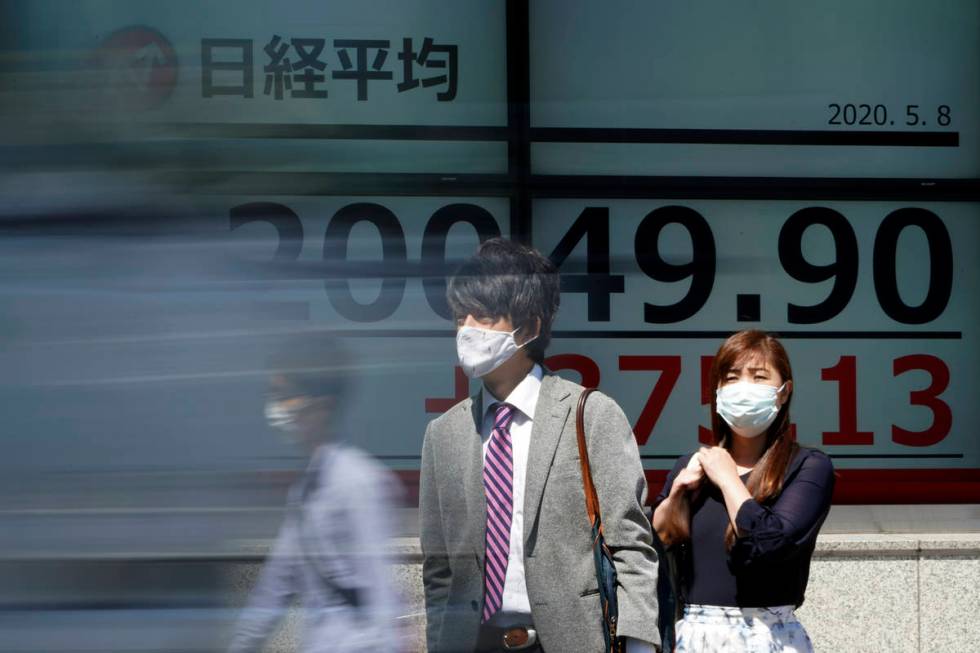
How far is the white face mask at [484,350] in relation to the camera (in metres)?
3.01

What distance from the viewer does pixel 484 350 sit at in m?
3.05

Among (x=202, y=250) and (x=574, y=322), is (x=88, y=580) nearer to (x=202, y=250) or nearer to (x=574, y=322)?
(x=202, y=250)

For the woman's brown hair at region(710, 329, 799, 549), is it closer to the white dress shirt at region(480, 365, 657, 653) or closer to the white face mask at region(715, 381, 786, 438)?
the white face mask at region(715, 381, 786, 438)

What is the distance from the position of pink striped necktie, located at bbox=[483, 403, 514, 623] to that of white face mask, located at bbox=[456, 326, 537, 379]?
137 millimetres

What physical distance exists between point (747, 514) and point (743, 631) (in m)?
0.30

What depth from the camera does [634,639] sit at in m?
2.93

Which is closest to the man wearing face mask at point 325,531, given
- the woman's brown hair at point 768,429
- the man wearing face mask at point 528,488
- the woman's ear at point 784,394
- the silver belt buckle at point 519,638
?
the man wearing face mask at point 528,488

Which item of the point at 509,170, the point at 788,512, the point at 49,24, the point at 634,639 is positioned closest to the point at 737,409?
the point at 788,512

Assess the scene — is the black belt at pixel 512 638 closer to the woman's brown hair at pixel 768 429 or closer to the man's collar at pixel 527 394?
the man's collar at pixel 527 394

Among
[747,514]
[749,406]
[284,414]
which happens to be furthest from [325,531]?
[749,406]

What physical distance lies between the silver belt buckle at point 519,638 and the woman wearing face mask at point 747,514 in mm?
444

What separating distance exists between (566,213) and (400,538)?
374 cm

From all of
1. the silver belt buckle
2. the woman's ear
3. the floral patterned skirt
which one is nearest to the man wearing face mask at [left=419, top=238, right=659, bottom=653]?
the silver belt buckle

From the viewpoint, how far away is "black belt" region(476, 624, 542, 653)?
2812 millimetres
